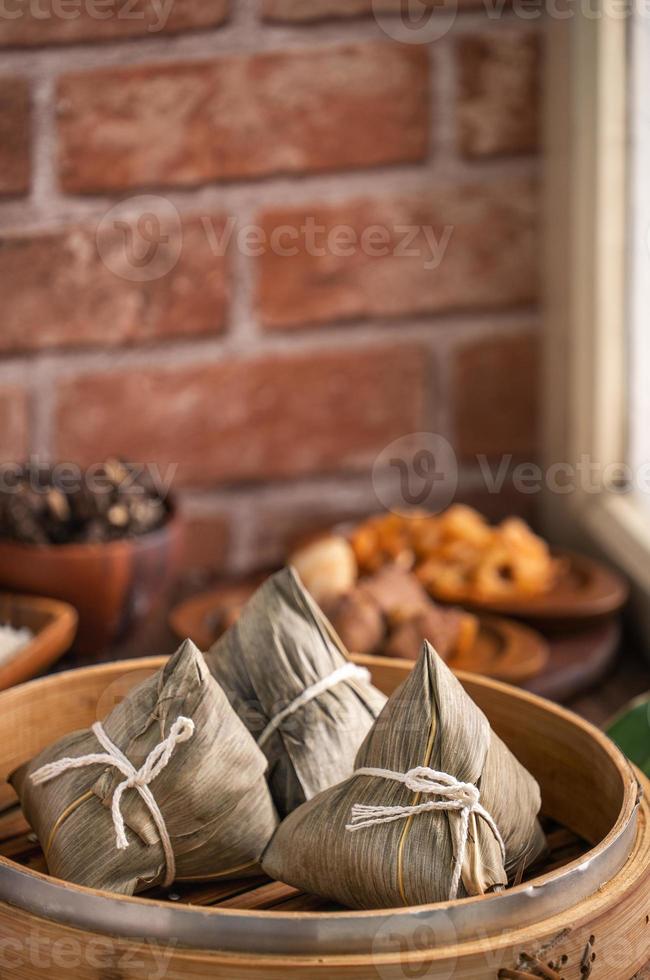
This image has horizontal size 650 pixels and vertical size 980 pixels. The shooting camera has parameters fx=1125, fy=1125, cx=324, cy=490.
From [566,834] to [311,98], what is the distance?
0.86 meters

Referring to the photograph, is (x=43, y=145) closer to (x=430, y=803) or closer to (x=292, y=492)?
(x=292, y=492)

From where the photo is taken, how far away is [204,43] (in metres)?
1.16

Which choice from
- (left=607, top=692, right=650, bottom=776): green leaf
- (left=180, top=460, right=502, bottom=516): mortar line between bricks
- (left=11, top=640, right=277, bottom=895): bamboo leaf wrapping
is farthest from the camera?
(left=180, top=460, right=502, bottom=516): mortar line between bricks

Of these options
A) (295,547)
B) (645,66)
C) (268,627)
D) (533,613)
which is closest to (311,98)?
(645,66)

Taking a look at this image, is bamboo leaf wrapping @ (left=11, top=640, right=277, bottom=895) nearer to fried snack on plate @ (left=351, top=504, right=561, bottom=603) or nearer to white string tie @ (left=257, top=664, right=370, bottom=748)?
white string tie @ (left=257, top=664, right=370, bottom=748)

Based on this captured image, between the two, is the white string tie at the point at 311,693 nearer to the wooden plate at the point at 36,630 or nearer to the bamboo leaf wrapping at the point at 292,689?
the bamboo leaf wrapping at the point at 292,689

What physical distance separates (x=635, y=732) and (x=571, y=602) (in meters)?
0.28

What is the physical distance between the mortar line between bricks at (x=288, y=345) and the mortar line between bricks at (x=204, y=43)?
29 centimetres

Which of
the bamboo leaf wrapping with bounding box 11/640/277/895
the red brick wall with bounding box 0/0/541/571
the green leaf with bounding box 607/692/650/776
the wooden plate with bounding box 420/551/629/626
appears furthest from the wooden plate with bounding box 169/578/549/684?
the bamboo leaf wrapping with bounding box 11/640/277/895

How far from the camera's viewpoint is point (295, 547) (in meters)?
1.14

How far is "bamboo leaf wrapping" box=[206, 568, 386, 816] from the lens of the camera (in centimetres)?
55

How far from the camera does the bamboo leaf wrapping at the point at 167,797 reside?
49 cm

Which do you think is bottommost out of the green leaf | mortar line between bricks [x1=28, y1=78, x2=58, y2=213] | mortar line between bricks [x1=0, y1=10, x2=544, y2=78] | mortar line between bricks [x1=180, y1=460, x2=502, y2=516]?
the green leaf

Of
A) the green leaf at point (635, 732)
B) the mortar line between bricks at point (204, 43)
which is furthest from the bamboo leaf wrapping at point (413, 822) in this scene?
the mortar line between bricks at point (204, 43)
